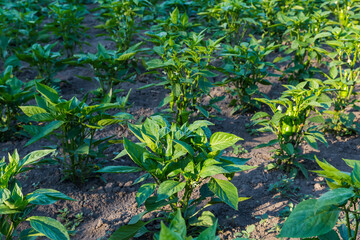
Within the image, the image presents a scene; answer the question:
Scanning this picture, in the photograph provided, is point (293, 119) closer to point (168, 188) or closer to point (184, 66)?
point (184, 66)

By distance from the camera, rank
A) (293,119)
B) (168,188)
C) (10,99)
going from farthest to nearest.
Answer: (10,99) < (293,119) < (168,188)

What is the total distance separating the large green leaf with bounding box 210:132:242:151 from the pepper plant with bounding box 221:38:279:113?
1.39 meters

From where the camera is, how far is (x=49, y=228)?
1843 mm

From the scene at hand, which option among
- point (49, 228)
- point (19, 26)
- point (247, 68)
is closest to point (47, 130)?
point (49, 228)

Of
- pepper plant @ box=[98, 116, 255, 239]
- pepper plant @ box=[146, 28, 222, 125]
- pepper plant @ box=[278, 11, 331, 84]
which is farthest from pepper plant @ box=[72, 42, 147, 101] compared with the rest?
pepper plant @ box=[278, 11, 331, 84]

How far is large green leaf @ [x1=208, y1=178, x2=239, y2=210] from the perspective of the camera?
195cm

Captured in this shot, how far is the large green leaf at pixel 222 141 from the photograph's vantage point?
2082 millimetres

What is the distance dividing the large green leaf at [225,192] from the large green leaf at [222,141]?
0.20 meters

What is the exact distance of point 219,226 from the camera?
2484 mm

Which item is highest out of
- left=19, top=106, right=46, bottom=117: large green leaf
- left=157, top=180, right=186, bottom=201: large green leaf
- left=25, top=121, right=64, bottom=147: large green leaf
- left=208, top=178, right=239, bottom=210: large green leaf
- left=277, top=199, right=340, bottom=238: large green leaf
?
left=277, top=199, right=340, bottom=238: large green leaf

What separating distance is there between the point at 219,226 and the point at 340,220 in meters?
0.82

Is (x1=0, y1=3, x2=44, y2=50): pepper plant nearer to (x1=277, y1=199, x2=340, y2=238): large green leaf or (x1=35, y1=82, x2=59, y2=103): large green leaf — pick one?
(x1=35, y1=82, x2=59, y2=103): large green leaf

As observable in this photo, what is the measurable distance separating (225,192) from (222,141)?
30 cm

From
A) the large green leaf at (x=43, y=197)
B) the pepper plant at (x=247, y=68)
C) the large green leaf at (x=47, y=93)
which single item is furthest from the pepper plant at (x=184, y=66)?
the large green leaf at (x=43, y=197)
